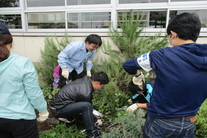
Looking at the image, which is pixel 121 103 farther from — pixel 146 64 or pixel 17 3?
pixel 17 3

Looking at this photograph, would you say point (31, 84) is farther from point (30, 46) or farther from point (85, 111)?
point (30, 46)

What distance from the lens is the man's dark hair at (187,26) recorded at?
1.19 metres

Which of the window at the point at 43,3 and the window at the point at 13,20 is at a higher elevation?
the window at the point at 43,3

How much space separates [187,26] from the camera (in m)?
1.20

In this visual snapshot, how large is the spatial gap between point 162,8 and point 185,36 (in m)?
2.89

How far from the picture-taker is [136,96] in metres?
3.13

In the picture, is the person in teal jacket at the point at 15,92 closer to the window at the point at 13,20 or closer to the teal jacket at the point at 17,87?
the teal jacket at the point at 17,87

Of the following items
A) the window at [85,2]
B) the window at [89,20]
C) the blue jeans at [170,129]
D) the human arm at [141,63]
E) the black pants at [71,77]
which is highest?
the window at [85,2]

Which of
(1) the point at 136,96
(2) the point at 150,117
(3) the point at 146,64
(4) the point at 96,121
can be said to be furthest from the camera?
(1) the point at 136,96

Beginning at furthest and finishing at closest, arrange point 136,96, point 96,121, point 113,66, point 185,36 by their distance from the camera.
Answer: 1. point 113,66
2. point 136,96
3. point 96,121
4. point 185,36

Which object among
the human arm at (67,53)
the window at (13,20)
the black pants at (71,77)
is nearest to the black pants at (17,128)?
the human arm at (67,53)

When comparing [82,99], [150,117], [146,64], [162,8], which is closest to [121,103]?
[82,99]

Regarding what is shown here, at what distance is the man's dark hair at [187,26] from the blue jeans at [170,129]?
2.24 ft

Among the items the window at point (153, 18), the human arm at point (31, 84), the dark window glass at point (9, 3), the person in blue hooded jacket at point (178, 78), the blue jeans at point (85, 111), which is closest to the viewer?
the person in blue hooded jacket at point (178, 78)
